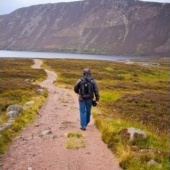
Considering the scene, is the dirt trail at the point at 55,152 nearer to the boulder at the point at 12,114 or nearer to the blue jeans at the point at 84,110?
the blue jeans at the point at 84,110

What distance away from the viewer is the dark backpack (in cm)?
2008

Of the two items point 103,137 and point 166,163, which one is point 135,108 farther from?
point 166,163

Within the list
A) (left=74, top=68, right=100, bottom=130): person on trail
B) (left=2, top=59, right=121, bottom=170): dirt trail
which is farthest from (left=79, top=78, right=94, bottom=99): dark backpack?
(left=2, top=59, right=121, bottom=170): dirt trail

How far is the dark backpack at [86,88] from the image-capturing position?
2008 centimetres

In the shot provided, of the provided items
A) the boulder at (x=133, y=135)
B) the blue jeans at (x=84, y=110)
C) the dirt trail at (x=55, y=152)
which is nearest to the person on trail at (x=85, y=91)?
the blue jeans at (x=84, y=110)

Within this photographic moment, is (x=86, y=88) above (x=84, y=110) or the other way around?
above

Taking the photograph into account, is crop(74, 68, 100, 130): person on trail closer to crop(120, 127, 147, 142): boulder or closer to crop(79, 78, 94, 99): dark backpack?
crop(79, 78, 94, 99): dark backpack

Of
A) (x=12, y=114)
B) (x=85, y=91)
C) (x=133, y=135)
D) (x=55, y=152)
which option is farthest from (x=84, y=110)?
(x=55, y=152)

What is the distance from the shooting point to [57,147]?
15938 mm

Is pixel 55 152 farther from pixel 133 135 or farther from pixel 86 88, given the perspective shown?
pixel 86 88

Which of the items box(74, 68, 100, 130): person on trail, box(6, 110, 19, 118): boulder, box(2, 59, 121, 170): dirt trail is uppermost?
box(74, 68, 100, 130): person on trail

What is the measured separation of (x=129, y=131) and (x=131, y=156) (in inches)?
132

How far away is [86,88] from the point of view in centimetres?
2014

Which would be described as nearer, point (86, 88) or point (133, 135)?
point (133, 135)
